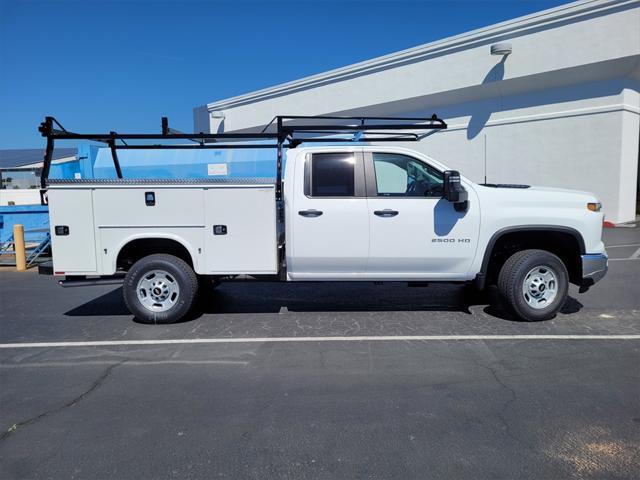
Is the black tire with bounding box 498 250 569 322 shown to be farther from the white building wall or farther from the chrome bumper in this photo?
the white building wall

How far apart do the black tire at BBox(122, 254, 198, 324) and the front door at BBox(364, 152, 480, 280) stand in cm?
223

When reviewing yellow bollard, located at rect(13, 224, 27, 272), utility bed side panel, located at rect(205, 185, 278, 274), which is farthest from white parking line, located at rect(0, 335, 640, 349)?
yellow bollard, located at rect(13, 224, 27, 272)

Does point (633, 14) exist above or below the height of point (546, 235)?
above

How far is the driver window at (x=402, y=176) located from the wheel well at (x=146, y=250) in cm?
262

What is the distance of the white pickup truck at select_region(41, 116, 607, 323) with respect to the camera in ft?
19.7

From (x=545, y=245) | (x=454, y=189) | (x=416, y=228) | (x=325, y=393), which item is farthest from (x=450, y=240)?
(x=325, y=393)

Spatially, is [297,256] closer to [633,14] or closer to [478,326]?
[478,326]

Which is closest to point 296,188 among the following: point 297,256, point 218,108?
point 297,256

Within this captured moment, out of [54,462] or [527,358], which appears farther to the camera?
[527,358]

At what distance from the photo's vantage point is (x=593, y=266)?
605 centimetres

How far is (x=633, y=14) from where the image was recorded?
1392cm

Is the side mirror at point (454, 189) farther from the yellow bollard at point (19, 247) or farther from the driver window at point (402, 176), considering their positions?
the yellow bollard at point (19, 247)

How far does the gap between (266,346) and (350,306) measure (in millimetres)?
1961

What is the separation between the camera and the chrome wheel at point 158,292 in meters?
6.18
